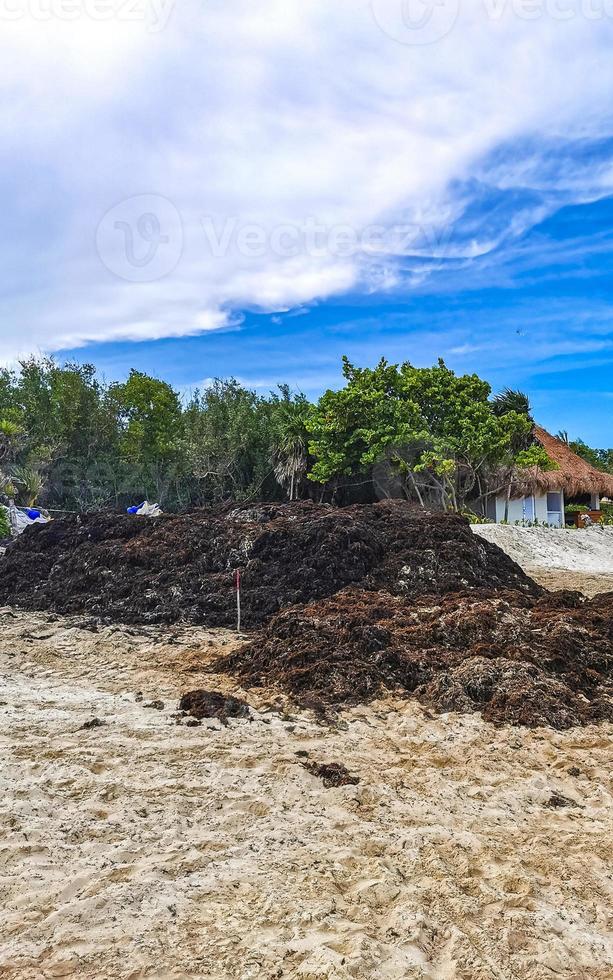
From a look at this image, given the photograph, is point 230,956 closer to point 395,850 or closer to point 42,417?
point 395,850

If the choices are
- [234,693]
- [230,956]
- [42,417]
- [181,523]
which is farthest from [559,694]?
[42,417]

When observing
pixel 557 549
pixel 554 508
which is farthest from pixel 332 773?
pixel 554 508

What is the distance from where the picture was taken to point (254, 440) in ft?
114

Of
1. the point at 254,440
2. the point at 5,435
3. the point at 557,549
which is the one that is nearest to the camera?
the point at 557,549

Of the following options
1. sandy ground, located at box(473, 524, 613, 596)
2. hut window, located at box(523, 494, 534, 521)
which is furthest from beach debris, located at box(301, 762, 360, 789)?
hut window, located at box(523, 494, 534, 521)

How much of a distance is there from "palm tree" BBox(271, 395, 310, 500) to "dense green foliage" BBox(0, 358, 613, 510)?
0.07 metres

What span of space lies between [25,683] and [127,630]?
2.51 m

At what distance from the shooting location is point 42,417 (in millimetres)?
34062

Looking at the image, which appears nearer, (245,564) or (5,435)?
(245,564)

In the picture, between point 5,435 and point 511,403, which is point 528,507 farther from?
point 5,435

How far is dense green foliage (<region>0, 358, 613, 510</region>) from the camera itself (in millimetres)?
25562

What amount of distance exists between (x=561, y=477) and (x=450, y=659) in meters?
23.9

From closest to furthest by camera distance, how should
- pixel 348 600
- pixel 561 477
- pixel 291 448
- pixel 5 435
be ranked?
pixel 348 600 → pixel 5 435 → pixel 561 477 → pixel 291 448

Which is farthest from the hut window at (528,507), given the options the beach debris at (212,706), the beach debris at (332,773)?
the beach debris at (332,773)
